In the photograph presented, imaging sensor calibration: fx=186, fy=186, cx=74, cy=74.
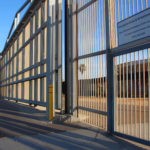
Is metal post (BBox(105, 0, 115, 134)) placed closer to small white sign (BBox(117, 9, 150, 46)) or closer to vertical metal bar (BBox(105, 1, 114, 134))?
vertical metal bar (BBox(105, 1, 114, 134))

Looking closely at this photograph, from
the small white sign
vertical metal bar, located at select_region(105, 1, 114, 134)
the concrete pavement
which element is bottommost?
the concrete pavement

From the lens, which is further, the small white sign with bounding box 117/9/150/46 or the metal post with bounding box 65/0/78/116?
the metal post with bounding box 65/0/78/116

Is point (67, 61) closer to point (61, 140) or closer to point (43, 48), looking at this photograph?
point (43, 48)

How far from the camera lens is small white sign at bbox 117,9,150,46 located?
423 centimetres

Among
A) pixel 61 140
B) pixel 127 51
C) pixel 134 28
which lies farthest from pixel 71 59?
pixel 61 140

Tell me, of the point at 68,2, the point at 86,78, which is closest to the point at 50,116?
the point at 86,78

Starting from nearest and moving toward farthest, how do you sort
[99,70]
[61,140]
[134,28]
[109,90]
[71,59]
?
[134,28]
[61,140]
[109,90]
[99,70]
[71,59]

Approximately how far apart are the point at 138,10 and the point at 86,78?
3.21 meters

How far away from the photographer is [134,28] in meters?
4.54

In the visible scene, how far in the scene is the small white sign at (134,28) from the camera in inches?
167

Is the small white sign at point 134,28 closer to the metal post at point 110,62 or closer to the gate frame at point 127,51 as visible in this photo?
the gate frame at point 127,51

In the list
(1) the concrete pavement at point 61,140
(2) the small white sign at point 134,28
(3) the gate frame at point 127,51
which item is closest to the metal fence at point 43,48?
(1) the concrete pavement at point 61,140

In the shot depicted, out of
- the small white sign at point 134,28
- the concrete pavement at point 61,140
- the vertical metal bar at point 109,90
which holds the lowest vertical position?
the concrete pavement at point 61,140

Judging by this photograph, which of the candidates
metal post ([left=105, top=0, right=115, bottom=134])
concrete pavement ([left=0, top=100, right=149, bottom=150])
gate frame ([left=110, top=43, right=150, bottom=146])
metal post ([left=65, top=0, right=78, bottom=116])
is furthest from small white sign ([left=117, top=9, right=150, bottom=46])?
metal post ([left=65, top=0, right=78, bottom=116])
